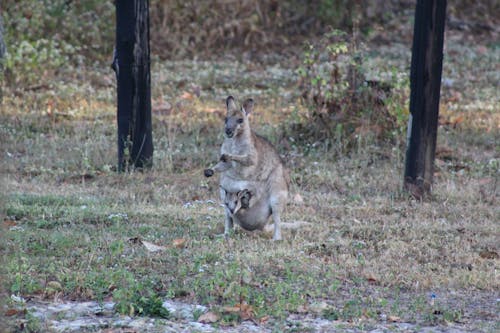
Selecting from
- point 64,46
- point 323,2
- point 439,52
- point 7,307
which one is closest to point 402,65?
point 323,2

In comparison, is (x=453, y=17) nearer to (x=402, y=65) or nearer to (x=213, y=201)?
(x=402, y=65)

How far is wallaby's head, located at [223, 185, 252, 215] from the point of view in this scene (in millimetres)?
7531

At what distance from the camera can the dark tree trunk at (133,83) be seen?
9992mm

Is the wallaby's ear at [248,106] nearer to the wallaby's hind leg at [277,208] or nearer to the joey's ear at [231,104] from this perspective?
the joey's ear at [231,104]

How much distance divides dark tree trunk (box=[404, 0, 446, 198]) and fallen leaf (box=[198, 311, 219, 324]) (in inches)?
158

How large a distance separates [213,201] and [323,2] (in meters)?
11.2

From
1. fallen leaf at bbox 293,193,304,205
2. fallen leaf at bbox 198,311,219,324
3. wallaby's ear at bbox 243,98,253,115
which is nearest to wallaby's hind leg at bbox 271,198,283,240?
wallaby's ear at bbox 243,98,253,115

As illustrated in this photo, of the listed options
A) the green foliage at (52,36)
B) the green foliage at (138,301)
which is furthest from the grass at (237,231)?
the green foliage at (52,36)

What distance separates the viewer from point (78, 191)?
9.35 m

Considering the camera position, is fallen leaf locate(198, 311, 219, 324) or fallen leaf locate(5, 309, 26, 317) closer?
fallen leaf locate(5, 309, 26, 317)

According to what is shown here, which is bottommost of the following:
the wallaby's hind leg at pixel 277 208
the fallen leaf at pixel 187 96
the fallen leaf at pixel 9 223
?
the fallen leaf at pixel 9 223

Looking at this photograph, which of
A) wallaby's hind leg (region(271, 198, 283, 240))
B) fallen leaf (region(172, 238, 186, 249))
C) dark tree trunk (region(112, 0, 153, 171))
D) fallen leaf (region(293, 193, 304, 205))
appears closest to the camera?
fallen leaf (region(172, 238, 186, 249))

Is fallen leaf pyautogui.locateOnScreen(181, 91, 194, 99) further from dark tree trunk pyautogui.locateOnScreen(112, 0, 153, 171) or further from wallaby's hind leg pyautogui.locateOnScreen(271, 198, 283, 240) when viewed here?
wallaby's hind leg pyautogui.locateOnScreen(271, 198, 283, 240)

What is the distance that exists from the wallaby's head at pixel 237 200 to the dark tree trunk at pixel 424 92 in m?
2.31
